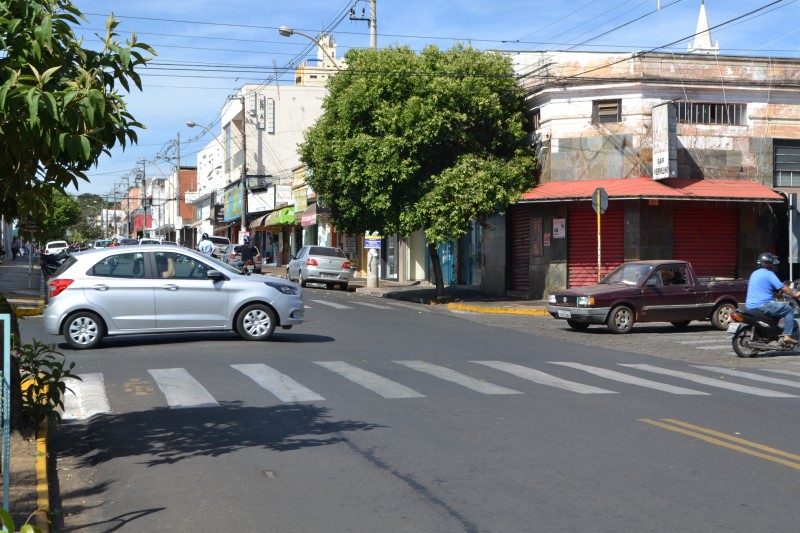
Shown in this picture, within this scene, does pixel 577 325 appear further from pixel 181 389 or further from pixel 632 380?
pixel 181 389

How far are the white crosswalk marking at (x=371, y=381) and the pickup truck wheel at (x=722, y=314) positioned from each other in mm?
10976

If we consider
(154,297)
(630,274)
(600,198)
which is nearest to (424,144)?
(600,198)

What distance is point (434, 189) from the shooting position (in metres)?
27.8

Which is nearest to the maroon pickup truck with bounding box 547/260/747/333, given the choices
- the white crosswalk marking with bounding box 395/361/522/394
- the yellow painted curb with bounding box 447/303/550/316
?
the yellow painted curb with bounding box 447/303/550/316

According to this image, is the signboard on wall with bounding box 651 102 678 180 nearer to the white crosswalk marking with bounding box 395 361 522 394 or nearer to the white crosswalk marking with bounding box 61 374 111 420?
the white crosswalk marking with bounding box 395 361 522 394

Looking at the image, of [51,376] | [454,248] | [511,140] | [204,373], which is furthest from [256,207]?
[51,376]

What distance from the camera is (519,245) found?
3106 centimetres

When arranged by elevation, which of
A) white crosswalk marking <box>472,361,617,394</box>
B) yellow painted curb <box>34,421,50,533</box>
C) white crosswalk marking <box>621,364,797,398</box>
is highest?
yellow painted curb <box>34,421,50,533</box>

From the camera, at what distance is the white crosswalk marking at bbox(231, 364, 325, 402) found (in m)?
10.5

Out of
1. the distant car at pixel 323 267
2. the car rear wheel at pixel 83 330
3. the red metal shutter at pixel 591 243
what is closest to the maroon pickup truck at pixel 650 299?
the red metal shutter at pixel 591 243

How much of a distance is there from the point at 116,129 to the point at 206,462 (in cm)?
279

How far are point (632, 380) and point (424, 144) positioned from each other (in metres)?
15.9

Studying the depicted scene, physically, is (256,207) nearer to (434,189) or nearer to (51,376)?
(434,189)

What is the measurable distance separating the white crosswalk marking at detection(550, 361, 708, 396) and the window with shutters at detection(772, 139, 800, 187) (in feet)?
55.0
